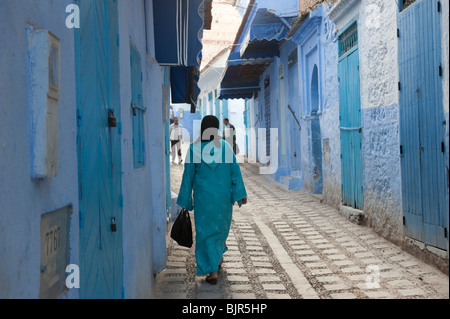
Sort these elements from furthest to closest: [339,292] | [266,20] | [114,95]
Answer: [266,20]
[339,292]
[114,95]

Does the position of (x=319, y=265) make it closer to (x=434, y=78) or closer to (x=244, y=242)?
(x=244, y=242)

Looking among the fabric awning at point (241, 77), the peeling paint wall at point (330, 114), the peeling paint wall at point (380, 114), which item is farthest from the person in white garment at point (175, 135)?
the peeling paint wall at point (380, 114)

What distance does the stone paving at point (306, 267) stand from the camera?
4746 millimetres

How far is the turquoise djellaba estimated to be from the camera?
17.5ft

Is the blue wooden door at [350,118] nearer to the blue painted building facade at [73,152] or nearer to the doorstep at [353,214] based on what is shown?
the doorstep at [353,214]

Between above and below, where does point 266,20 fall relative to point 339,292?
above

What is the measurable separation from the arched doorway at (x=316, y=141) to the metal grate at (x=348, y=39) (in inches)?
95.5

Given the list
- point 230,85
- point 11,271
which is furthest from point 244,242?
point 230,85

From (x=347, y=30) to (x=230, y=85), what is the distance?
12844 millimetres

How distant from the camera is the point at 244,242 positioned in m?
7.16

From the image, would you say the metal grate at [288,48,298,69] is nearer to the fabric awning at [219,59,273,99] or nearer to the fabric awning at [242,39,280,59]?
the fabric awning at [242,39,280,59]

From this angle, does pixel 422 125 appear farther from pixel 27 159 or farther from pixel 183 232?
pixel 27 159

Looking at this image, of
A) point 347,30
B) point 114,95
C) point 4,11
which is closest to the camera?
point 4,11

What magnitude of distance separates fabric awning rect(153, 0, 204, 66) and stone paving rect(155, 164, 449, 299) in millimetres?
2401
